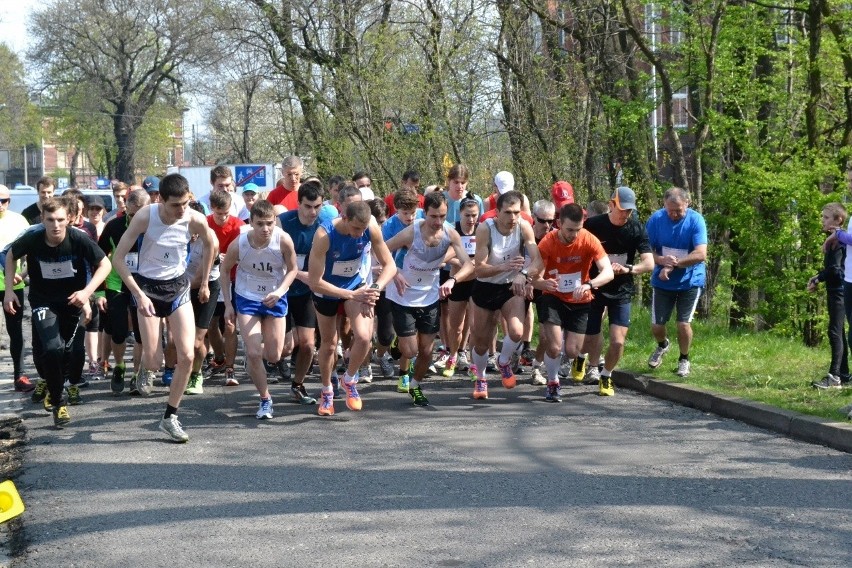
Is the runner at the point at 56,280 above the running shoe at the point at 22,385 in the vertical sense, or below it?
above

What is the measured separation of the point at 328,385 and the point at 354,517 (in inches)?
150

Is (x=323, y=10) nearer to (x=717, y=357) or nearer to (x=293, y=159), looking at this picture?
(x=293, y=159)

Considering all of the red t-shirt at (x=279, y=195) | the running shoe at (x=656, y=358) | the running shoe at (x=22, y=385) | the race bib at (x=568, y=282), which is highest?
the red t-shirt at (x=279, y=195)

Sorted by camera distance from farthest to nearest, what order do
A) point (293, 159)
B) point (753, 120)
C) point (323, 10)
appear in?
point (323, 10)
point (753, 120)
point (293, 159)

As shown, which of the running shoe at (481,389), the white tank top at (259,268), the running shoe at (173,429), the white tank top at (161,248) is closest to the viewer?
the running shoe at (173,429)

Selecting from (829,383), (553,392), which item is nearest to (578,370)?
(553,392)

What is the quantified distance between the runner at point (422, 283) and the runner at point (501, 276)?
29cm

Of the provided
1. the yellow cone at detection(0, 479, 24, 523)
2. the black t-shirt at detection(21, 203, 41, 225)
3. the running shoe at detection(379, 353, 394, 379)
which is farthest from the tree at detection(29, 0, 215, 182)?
the yellow cone at detection(0, 479, 24, 523)

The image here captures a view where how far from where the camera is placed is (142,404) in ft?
36.3

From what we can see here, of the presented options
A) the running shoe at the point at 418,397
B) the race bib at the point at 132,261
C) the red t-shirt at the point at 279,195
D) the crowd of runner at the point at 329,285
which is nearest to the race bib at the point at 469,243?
the crowd of runner at the point at 329,285

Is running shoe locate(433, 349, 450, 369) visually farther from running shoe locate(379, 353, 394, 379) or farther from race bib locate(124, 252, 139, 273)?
race bib locate(124, 252, 139, 273)

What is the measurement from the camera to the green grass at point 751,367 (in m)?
10.2

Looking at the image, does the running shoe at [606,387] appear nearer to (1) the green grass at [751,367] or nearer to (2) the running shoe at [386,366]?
(1) the green grass at [751,367]

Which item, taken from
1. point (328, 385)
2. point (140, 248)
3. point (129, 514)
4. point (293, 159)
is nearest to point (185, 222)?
point (140, 248)
